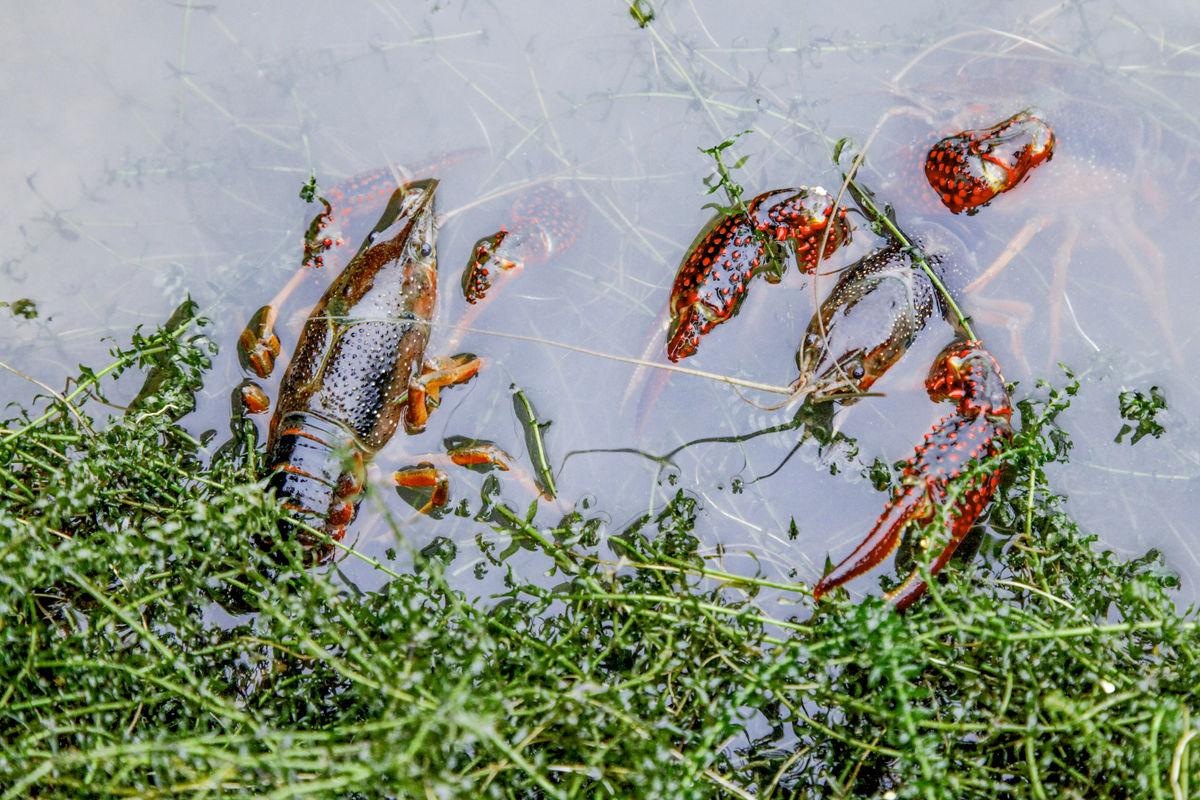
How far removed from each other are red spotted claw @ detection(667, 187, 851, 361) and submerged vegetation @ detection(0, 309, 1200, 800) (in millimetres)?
891

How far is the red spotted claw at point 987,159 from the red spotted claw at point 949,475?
0.89 metres

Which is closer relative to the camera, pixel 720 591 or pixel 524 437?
pixel 720 591

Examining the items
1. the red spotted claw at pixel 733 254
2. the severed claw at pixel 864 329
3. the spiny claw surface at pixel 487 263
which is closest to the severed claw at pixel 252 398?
the spiny claw surface at pixel 487 263

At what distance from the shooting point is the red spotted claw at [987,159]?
4.12m

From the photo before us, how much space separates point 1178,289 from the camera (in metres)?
4.16

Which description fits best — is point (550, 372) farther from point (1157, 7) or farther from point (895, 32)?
point (1157, 7)

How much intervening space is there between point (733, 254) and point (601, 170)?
859mm

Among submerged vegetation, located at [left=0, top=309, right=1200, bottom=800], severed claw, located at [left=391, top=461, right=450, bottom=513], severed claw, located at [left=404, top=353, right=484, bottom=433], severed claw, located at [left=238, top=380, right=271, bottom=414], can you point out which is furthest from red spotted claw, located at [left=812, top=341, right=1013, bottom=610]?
severed claw, located at [left=238, top=380, right=271, bottom=414]

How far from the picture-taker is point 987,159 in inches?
162

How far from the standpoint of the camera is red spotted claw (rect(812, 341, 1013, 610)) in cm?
360

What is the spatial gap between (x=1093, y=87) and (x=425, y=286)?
143 inches

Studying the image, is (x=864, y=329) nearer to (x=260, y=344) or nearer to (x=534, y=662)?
(x=534, y=662)

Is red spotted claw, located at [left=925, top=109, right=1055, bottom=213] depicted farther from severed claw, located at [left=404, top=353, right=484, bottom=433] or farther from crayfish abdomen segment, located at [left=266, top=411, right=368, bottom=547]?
crayfish abdomen segment, located at [left=266, top=411, right=368, bottom=547]

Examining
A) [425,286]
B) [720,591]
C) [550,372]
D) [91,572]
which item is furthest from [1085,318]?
[91,572]
